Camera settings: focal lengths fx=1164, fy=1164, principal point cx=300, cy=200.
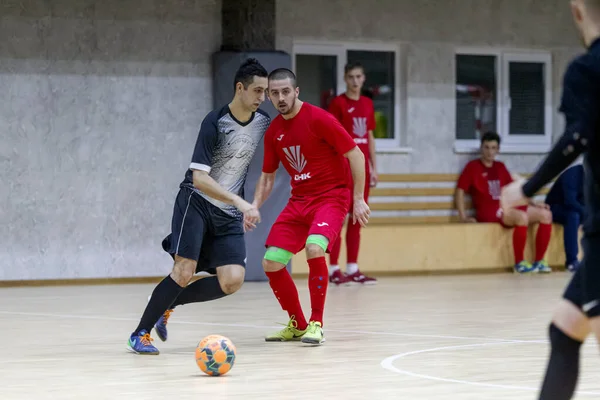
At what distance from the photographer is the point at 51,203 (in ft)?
42.4

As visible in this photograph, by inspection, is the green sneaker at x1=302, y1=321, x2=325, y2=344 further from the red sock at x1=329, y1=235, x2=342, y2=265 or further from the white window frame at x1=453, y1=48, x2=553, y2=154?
the white window frame at x1=453, y1=48, x2=553, y2=154

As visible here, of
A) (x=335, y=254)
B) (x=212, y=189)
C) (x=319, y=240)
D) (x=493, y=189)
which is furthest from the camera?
(x=493, y=189)

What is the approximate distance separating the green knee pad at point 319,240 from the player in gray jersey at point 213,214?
0.45 meters

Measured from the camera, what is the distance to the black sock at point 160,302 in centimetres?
680

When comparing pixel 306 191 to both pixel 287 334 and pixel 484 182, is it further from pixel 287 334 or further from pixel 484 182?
pixel 484 182

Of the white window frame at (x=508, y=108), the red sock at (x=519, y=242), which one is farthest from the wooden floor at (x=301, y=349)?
the white window frame at (x=508, y=108)

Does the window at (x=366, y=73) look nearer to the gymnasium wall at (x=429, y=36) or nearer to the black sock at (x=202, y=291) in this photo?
the gymnasium wall at (x=429, y=36)

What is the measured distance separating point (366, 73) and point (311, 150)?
7390mm

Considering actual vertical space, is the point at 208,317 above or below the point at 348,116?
below

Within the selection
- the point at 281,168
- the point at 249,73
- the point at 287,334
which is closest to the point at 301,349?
the point at 287,334

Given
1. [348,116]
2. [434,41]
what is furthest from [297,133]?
[434,41]

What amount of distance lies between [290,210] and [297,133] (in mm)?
514

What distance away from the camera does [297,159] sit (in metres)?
7.71

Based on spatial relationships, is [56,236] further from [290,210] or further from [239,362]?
[239,362]
